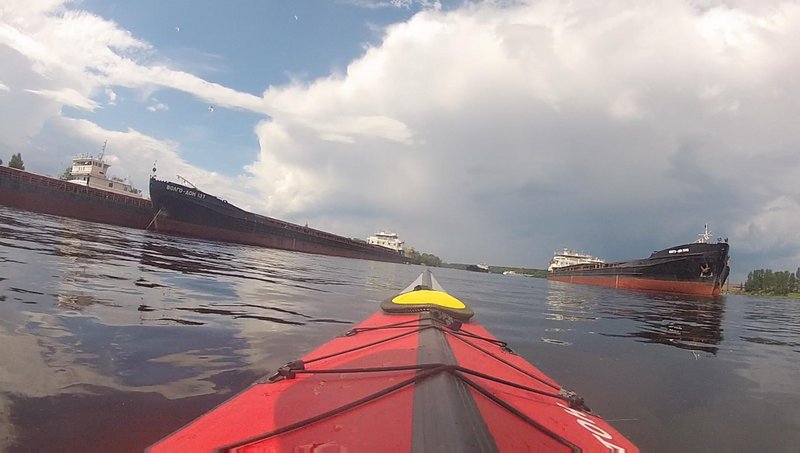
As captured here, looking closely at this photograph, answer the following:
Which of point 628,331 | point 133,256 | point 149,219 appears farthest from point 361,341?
point 149,219

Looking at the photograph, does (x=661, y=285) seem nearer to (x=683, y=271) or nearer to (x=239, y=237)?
(x=683, y=271)

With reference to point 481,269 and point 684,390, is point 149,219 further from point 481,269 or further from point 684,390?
point 481,269

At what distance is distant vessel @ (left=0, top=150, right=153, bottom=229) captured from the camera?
2700 centimetres

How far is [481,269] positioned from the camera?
479ft

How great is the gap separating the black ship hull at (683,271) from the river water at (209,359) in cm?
2439

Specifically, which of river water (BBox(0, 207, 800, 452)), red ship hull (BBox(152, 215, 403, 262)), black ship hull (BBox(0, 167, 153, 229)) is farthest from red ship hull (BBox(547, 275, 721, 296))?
black ship hull (BBox(0, 167, 153, 229))

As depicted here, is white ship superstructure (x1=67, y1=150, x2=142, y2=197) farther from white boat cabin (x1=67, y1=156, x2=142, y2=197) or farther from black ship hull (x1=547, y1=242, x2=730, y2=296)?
black ship hull (x1=547, y1=242, x2=730, y2=296)

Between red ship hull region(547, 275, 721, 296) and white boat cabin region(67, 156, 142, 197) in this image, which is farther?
white boat cabin region(67, 156, 142, 197)

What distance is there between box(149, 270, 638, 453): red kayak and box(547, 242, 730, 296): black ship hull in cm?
3551

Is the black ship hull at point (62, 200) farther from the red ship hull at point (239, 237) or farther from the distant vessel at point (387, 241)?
the distant vessel at point (387, 241)

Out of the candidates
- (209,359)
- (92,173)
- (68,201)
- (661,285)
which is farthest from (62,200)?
(661,285)

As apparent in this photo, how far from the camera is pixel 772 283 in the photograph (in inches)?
2847

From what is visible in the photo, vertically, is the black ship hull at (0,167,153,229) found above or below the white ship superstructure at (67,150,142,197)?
below

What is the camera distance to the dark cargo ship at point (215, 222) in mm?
33031
